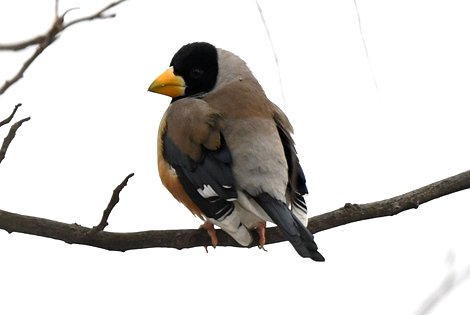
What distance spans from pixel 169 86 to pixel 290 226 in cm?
154

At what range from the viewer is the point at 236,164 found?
161 inches

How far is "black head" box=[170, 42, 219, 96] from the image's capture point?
16.5 feet

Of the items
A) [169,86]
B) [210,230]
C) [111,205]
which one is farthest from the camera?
[169,86]

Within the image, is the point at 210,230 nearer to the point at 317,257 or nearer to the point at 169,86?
the point at 317,257

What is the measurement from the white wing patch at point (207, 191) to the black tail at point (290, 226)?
217 millimetres

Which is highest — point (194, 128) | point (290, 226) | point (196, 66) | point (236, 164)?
point (196, 66)

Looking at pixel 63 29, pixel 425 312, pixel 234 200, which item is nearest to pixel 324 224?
pixel 234 200

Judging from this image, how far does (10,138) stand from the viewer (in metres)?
2.83

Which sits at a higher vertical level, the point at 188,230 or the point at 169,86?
the point at 169,86

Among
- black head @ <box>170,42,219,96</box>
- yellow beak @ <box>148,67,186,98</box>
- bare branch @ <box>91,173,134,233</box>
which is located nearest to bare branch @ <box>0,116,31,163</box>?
bare branch @ <box>91,173,134,233</box>

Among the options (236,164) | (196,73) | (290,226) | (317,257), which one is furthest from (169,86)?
(317,257)

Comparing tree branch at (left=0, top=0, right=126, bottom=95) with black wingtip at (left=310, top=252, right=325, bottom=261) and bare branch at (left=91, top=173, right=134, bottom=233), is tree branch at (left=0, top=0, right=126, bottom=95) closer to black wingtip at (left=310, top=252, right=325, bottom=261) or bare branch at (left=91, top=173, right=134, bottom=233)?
bare branch at (left=91, top=173, right=134, bottom=233)

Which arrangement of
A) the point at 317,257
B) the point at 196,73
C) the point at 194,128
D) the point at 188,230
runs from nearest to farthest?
the point at 317,257, the point at 188,230, the point at 194,128, the point at 196,73

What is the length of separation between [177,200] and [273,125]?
0.59 meters
